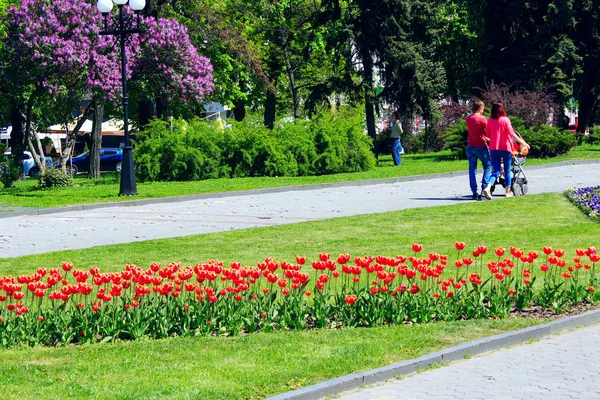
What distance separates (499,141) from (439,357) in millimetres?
14263

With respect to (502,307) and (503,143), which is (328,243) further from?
(503,143)

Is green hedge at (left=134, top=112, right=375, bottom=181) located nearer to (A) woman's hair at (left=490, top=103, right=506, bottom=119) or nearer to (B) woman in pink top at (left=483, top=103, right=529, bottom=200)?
(B) woman in pink top at (left=483, top=103, right=529, bottom=200)

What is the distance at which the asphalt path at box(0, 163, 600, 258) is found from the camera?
53.6 ft

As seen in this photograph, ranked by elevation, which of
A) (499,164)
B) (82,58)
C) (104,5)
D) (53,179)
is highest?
(104,5)

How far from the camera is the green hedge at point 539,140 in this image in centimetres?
3728

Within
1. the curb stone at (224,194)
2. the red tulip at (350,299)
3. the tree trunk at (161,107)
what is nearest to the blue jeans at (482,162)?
the curb stone at (224,194)

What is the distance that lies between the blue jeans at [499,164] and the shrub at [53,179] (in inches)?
539

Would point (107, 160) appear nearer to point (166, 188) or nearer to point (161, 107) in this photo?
point (161, 107)

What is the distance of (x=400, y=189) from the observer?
84.9ft

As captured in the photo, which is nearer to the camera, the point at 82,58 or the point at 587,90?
the point at 82,58

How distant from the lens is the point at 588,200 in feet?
60.9

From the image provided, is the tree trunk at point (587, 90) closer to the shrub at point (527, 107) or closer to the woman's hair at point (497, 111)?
the shrub at point (527, 107)

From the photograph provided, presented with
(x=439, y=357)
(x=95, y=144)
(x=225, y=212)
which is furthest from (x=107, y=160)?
(x=439, y=357)

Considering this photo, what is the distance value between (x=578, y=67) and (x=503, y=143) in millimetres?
29490
